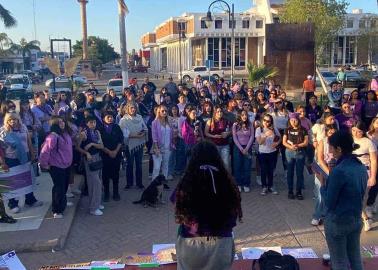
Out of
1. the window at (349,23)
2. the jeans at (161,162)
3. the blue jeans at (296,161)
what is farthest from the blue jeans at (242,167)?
the window at (349,23)

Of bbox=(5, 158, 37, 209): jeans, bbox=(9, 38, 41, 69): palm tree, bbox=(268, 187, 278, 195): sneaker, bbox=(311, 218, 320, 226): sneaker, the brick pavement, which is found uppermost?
bbox=(9, 38, 41, 69): palm tree

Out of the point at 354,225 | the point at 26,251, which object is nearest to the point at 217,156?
the point at 354,225

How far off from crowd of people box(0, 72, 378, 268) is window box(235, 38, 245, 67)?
46.9 m

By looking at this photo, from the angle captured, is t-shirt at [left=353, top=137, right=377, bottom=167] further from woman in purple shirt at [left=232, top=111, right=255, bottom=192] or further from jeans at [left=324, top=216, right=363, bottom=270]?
woman in purple shirt at [left=232, top=111, right=255, bottom=192]

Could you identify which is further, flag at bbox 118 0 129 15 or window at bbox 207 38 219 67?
window at bbox 207 38 219 67

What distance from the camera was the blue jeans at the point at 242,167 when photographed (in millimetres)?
8820

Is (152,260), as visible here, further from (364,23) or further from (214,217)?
(364,23)

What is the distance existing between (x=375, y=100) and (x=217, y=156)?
9.07m

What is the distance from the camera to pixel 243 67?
57.3 metres

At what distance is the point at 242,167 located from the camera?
892 cm

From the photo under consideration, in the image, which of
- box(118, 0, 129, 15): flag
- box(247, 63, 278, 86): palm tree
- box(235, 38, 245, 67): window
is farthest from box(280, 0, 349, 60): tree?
box(118, 0, 129, 15): flag

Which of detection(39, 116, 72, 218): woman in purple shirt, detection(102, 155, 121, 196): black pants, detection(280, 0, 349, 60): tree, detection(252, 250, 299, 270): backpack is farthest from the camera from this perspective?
detection(280, 0, 349, 60): tree

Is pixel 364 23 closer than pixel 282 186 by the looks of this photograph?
No

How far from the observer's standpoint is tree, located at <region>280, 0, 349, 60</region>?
3584 centimetres
